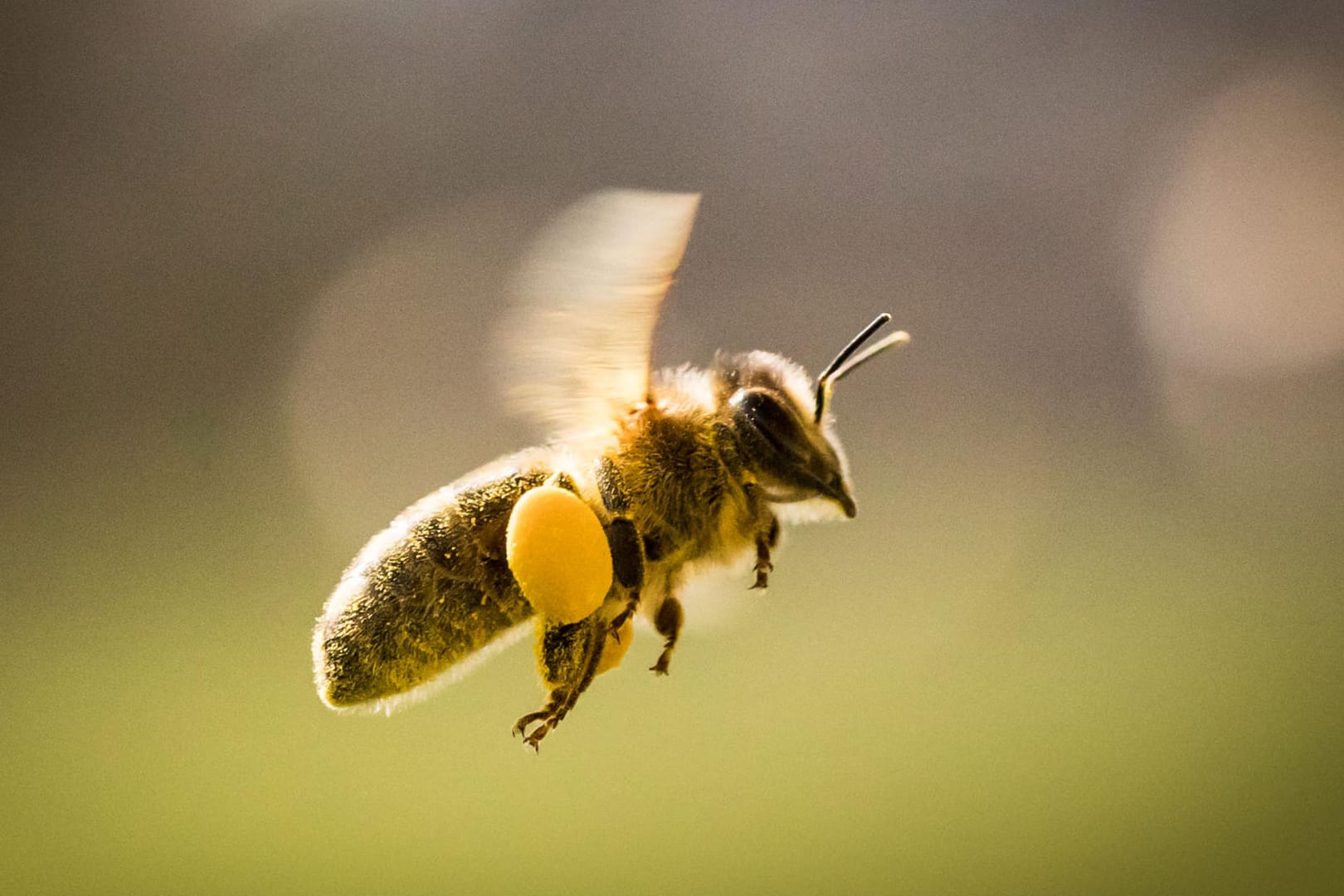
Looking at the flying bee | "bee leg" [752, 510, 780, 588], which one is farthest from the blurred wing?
"bee leg" [752, 510, 780, 588]

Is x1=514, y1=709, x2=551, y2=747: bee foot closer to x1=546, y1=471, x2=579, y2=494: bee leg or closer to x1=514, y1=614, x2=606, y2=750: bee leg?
x1=514, y1=614, x2=606, y2=750: bee leg

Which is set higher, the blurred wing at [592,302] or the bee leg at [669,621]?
the blurred wing at [592,302]

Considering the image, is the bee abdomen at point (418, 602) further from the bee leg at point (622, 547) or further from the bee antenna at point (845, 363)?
the bee antenna at point (845, 363)

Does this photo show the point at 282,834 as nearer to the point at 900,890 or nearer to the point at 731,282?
the point at 900,890

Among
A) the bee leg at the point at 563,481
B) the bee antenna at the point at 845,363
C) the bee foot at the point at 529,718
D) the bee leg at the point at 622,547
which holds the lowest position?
the bee foot at the point at 529,718

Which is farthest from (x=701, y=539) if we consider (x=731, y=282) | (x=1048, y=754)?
(x=731, y=282)

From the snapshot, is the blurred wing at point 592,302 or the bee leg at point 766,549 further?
the bee leg at point 766,549

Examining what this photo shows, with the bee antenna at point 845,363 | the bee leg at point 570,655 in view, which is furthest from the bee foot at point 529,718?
the bee antenna at point 845,363
